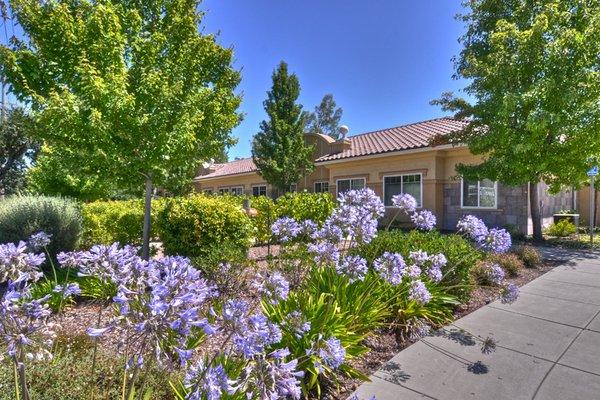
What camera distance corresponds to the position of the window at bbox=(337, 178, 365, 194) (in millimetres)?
18397

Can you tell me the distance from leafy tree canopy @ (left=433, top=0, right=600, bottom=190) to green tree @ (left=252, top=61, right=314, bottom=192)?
11236mm

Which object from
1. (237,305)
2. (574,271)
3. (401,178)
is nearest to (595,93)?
(574,271)

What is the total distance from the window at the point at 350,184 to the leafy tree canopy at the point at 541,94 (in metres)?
7.45

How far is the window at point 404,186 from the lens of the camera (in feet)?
52.0

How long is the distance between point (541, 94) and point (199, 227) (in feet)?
30.6

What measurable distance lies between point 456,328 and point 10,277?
476 cm

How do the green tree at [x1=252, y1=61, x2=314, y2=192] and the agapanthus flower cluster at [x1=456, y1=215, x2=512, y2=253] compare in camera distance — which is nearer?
the agapanthus flower cluster at [x1=456, y1=215, x2=512, y2=253]

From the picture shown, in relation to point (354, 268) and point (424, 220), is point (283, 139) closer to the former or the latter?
point (424, 220)

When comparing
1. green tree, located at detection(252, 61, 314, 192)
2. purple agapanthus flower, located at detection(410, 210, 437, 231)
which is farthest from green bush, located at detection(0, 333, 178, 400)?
green tree, located at detection(252, 61, 314, 192)

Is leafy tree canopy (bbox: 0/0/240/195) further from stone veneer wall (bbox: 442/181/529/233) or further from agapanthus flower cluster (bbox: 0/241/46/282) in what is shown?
stone veneer wall (bbox: 442/181/529/233)

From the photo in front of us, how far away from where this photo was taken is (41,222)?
7477mm

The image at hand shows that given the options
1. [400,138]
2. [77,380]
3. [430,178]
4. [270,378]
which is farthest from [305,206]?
[400,138]

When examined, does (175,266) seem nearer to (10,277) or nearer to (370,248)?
(10,277)

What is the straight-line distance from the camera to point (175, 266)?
5.60 ft
